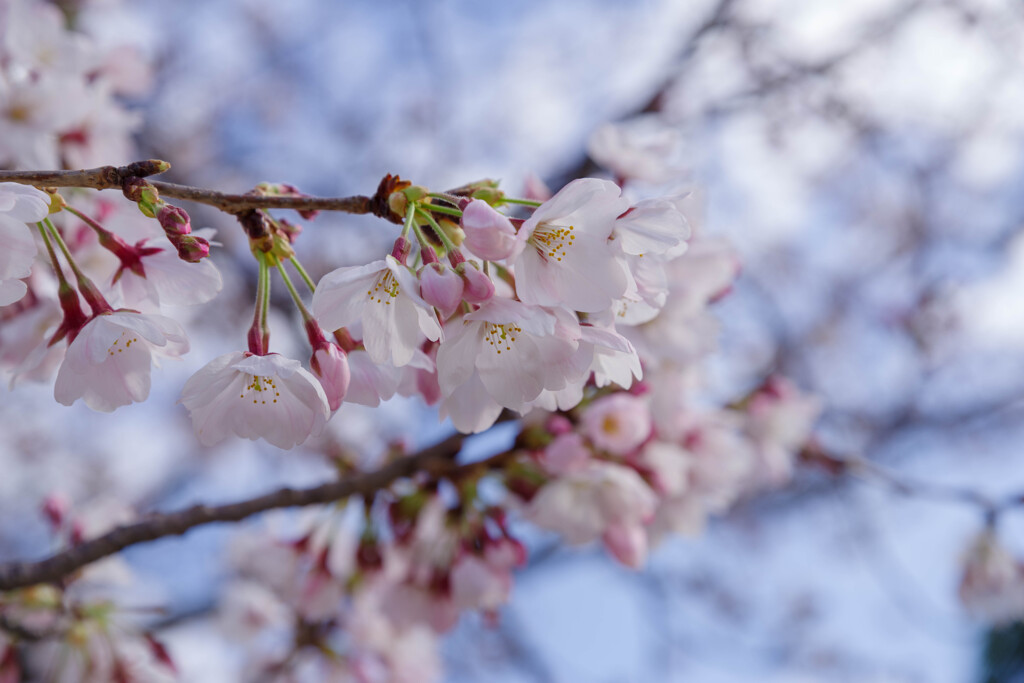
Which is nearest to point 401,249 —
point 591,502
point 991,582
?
point 591,502

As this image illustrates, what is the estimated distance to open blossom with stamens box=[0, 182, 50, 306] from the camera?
28.3 inches

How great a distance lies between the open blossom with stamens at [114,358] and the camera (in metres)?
0.83

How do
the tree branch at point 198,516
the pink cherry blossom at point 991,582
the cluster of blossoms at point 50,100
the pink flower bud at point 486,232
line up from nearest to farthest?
the pink flower bud at point 486,232 < the tree branch at point 198,516 < the cluster of blossoms at point 50,100 < the pink cherry blossom at point 991,582

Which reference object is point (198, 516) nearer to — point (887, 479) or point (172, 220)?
point (172, 220)

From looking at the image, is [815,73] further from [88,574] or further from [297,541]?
[88,574]

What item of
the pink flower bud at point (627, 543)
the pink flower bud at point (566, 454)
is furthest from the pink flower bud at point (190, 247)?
the pink flower bud at point (627, 543)

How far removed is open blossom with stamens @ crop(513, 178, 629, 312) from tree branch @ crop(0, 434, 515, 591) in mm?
714

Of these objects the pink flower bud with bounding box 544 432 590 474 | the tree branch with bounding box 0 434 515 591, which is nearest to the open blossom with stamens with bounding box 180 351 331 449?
the tree branch with bounding box 0 434 515 591

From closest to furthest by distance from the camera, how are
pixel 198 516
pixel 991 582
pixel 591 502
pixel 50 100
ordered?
1. pixel 198 516
2. pixel 50 100
3. pixel 591 502
4. pixel 991 582

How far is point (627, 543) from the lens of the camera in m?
1.57

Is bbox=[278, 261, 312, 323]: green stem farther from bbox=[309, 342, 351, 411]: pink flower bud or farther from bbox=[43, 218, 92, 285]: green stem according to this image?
bbox=[43, 218, 92, 285]: green stem

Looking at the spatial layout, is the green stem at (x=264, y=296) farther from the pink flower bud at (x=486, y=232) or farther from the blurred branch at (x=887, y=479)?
the blurred branch at (x=887, y=479)

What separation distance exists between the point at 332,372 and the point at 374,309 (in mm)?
103

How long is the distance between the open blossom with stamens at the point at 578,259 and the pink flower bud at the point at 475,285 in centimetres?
4
